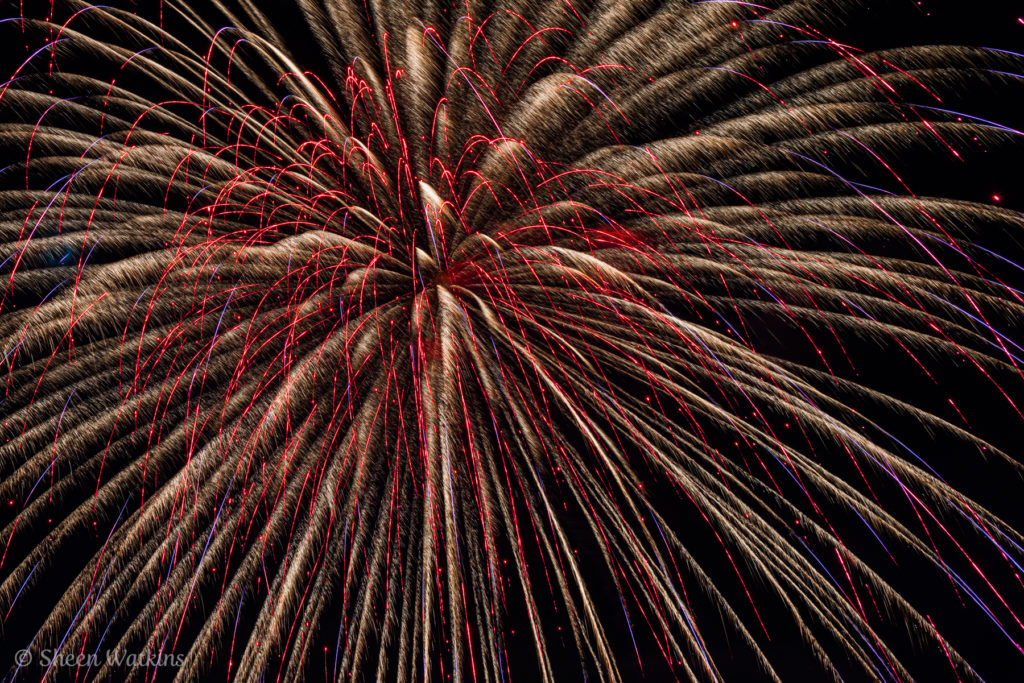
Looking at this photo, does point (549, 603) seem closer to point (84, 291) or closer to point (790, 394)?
point (790, 394)

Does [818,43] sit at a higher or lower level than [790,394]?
higher

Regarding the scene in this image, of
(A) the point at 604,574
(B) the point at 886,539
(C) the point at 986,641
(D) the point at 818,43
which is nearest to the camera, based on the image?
(D) the point at 818,43

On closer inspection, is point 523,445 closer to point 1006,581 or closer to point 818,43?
point 818,43

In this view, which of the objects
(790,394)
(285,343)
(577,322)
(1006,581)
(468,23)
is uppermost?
(468,23)

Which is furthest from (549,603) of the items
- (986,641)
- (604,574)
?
(986,641)

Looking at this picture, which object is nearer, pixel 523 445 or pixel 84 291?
pixel 84 291

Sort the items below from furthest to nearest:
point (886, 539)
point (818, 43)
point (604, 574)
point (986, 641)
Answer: point (986, 641) → point (604, 574) → point (886, 539) → point (818, 43)
